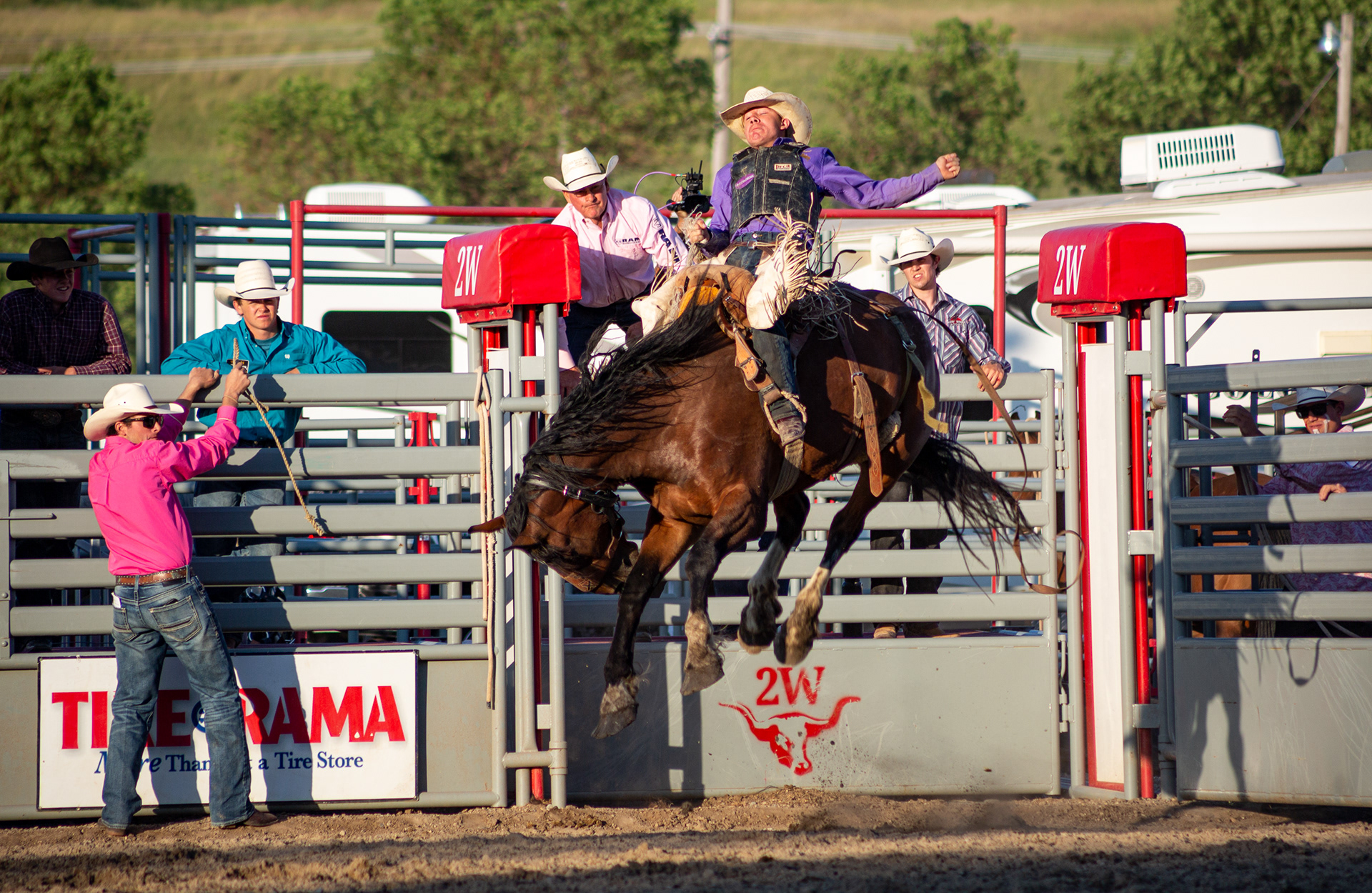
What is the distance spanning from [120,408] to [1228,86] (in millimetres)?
26441

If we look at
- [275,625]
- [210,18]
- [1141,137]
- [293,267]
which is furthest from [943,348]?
[210,18]

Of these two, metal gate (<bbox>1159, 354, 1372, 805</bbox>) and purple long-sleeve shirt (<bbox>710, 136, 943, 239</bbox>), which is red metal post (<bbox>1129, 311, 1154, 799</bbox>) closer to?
metal gate (<bbox>1159, 354, 1372, 805</bbox>)

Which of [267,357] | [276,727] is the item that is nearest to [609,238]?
[267,357]

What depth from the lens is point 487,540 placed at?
553 cm

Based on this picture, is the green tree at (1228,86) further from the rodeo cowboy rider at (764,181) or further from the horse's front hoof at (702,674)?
the horse's front hoof at (702,674)

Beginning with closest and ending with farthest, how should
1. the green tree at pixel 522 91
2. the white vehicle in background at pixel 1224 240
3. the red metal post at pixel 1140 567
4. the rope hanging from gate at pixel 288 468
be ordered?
1. the rope hanging from gate at pixel 288 468
2. the red metal post at pixel 1140 567
3. the white vehicle in background at pixel 1224 240
4. the green tree at pixel 522 91

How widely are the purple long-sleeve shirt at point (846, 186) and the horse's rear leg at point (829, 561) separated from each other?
48.7 inches

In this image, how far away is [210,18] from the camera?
83562 millimetres

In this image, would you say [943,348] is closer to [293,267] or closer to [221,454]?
[221,454]

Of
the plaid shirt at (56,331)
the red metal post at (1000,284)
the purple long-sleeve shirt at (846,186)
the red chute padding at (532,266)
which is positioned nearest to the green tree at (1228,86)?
the red metal post at (1000,284)

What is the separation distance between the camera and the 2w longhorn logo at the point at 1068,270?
6.03m

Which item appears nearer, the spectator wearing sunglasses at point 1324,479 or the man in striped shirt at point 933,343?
the spectator wearing sunglasses at point 1324,479

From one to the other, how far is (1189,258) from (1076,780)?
232 inches

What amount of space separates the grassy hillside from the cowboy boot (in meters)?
58.1
